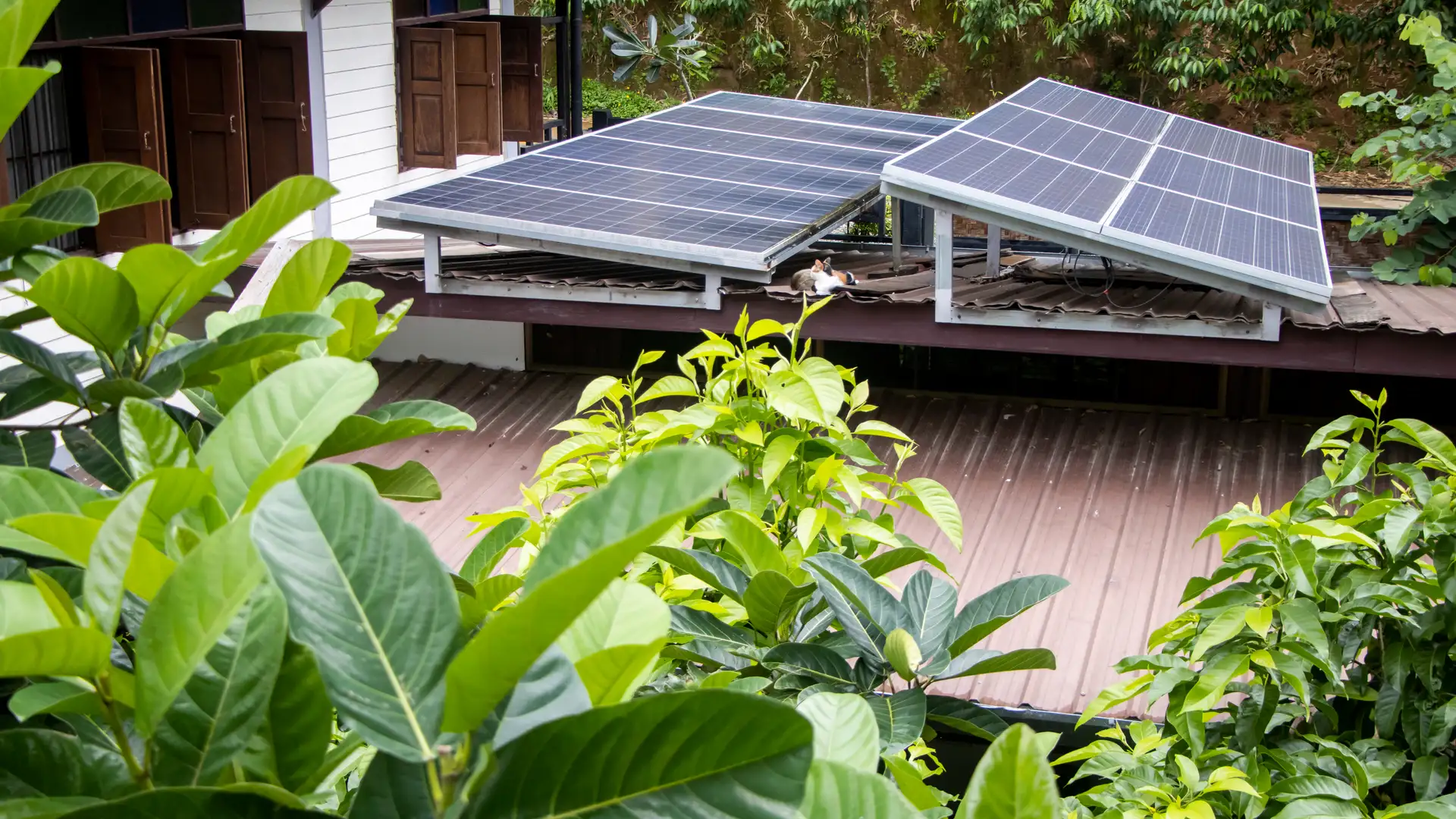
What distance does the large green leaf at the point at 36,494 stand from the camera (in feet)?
3.32

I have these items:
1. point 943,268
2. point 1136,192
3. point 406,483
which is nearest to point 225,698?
point 406,483

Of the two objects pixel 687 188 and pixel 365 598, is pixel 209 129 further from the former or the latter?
pixel 365 598

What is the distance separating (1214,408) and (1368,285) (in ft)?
4.05

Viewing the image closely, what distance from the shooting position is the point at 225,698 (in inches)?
32.4

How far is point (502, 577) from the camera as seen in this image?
1433 mm

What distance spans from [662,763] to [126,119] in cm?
825

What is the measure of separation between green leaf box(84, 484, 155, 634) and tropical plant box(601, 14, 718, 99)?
21.2 metres

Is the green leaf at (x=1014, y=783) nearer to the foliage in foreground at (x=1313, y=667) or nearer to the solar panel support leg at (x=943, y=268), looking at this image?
the foliage in foreground at (x=1313, y=667)

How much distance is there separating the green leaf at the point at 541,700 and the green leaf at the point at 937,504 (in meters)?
1.89

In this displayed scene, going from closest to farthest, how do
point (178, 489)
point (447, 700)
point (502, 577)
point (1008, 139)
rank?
1. point (447, 700)
2. point (178, 489)
3. point (502, 577)
4. point (1008, 139)

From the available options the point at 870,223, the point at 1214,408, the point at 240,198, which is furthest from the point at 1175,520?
the point at 870,223

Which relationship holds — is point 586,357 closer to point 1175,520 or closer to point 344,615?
point 1175,520

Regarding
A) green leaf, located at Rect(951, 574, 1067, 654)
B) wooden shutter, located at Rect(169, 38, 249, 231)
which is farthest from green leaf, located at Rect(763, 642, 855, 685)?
wooden shutter, located at Rect(169, 38, 249, 231)

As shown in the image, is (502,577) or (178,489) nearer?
(178,489)
